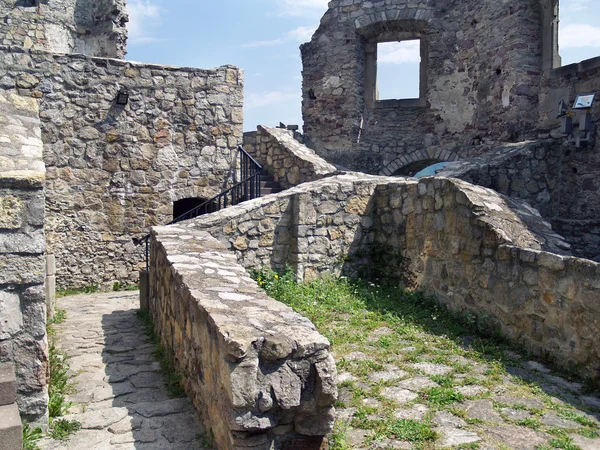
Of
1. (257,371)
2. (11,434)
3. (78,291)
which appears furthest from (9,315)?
(78,291)

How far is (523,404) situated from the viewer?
3812 millimetres

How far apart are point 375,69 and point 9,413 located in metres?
12.0

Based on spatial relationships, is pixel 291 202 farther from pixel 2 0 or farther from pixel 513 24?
pixel 2 0

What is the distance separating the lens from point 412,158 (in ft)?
43.3

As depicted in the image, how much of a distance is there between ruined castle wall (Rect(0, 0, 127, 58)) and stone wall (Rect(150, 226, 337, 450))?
1147 centimetres

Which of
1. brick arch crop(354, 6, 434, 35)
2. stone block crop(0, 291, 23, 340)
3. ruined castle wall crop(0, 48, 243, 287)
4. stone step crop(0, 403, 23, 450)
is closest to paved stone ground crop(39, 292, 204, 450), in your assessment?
stone step crop(0, 403, 23, 450)

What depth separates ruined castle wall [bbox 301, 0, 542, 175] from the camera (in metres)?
11.2

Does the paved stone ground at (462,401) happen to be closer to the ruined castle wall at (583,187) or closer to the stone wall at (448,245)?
the stone wall at (448,245)

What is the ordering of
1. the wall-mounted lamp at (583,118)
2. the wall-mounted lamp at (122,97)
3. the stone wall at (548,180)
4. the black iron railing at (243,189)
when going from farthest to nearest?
1. the black iron railing at (243,189)
2. the wall-mounted lamp at (122,97)
3. the wall-mounted lamp at (583,118)
4. the stone wall at (548,180)

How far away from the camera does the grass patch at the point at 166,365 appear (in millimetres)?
4252

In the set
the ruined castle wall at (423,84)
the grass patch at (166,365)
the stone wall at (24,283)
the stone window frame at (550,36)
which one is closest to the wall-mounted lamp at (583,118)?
the stone window frame at (550,36)

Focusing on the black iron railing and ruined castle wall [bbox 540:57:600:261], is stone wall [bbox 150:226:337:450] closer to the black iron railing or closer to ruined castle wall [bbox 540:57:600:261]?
the black iron railing

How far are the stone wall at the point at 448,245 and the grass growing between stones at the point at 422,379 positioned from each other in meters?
0.30

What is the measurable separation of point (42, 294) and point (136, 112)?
238 inches
